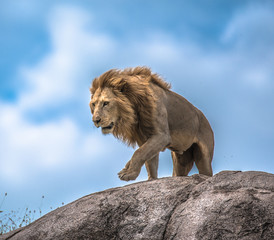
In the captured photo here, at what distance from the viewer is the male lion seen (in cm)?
505

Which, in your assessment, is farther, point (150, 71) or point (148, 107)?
point (150, 71)

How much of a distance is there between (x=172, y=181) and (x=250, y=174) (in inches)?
29.3

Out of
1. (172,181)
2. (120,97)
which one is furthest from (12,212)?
(172,181)

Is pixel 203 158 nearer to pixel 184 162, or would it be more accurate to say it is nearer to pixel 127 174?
pixel 184 162

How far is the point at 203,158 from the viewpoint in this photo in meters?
6.29

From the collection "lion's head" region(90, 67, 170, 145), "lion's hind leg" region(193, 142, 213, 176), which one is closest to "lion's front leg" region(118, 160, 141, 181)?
"lion's head" region(90, 67, 170, 145)

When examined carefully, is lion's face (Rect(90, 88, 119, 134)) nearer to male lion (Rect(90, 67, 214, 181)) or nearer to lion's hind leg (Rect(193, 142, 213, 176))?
male lion (Rect(90, 67, 214, 181))

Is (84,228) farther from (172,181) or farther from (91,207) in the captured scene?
(172,181)

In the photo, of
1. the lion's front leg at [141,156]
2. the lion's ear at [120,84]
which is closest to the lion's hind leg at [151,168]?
the lion's front leg at [141,156]

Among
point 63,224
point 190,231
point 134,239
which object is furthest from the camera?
point 63,224

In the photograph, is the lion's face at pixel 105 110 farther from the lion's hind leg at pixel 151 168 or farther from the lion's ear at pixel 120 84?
the lion's hind leg at pixel 151 168

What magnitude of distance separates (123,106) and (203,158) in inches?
70.6

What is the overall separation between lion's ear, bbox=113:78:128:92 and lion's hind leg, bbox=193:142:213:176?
1.62 meters

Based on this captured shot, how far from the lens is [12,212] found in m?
6.66
